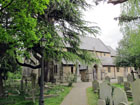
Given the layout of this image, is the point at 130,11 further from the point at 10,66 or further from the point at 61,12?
the point at 10,66

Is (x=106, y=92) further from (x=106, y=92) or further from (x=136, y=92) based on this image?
(x=136, y=92)

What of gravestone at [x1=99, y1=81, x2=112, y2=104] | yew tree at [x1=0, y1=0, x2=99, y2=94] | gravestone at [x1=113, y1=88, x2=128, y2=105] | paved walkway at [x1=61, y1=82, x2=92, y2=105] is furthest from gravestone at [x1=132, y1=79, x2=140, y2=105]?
yew tree at [x1=0, y1=0, x2=99, y2=94]

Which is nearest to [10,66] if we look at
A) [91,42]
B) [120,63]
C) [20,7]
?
[20,7]

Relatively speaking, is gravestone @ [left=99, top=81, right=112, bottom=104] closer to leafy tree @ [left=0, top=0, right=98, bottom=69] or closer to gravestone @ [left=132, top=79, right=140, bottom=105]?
gravestone @ [left=132, top=79, right=140, bottom=105]

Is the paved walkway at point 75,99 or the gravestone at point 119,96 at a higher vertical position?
the gravestone at point 119,96

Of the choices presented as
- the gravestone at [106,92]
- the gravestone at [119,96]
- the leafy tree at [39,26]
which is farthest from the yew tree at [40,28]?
the gravestone at [119,96]

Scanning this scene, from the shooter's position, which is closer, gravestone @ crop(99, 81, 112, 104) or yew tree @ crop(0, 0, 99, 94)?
gravestone @ crop(99, 81, 112, 104)

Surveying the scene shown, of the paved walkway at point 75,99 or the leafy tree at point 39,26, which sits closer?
the leafy tree at point 39,26

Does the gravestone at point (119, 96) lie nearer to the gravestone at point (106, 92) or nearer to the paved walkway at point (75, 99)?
the gravestone at point (106, 92)

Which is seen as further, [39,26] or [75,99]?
[39,26]

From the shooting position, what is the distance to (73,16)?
13.1 m

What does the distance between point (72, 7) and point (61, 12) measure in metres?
1.97

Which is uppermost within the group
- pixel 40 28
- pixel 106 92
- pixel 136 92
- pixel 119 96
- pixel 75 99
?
pixel 40 28

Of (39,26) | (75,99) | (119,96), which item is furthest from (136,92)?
(39,26)
